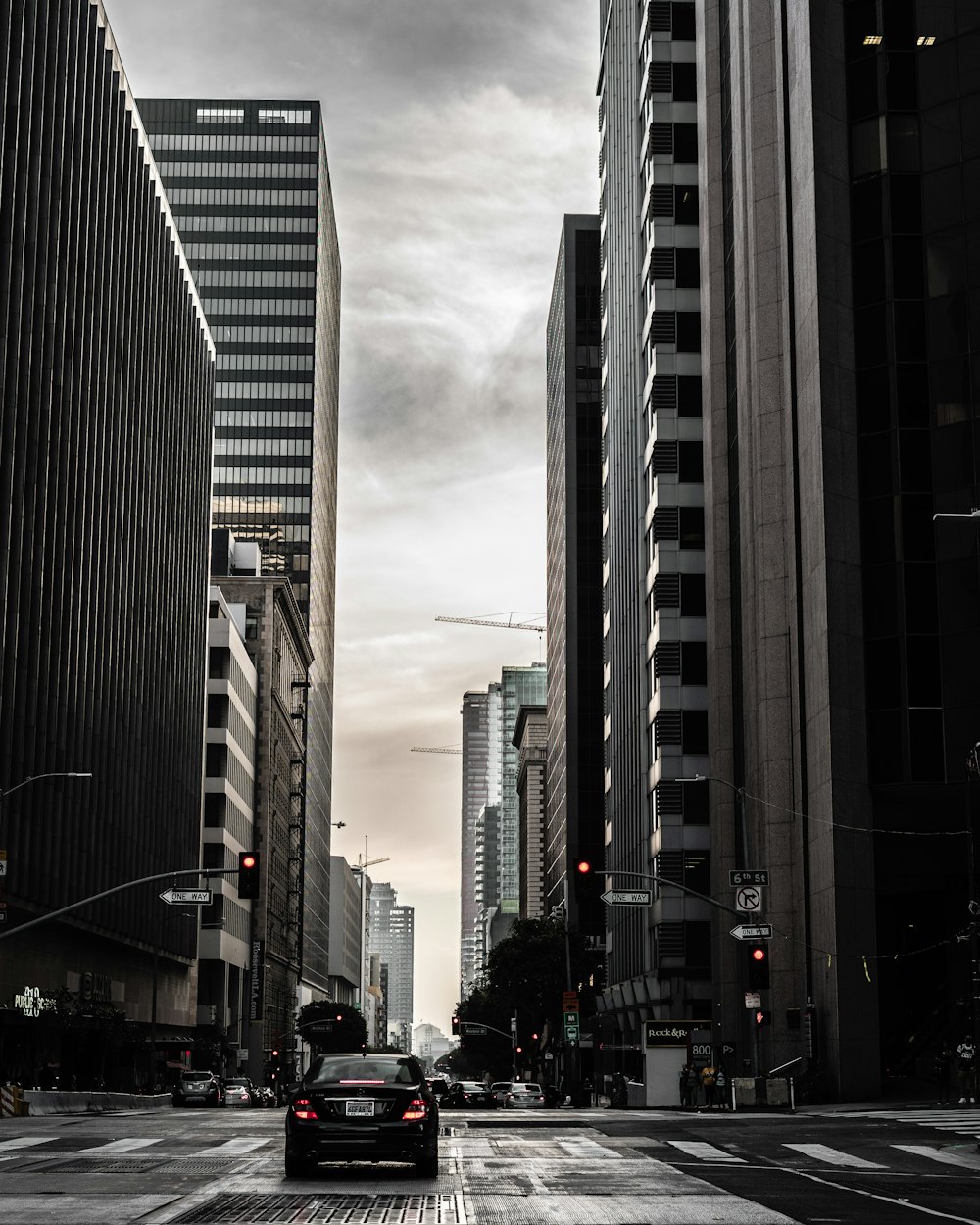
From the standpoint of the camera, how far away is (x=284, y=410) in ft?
612

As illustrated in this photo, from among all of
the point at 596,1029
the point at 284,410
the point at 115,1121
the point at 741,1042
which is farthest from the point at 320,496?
the point at 115,1121

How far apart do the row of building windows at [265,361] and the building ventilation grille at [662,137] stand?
10541 cm

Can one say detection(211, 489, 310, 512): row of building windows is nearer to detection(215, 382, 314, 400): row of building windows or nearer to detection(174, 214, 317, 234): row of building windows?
detection(215, 382, 314, 400): row of building windows

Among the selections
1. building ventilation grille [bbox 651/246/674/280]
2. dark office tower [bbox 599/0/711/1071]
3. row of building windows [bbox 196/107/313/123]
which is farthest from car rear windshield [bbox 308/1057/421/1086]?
row of building windows [bbox 196/107/313/123]

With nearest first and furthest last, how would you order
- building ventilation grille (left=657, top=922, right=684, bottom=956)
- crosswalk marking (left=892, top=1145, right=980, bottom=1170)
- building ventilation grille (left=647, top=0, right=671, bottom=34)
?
1. crosswalk marking (left=892, top=1145, right=980, bottom=1170)
2. building ventilation grille (left=657, top=922, right=684, bottom=956)
3. building ventilation grille (left=647, top=0, right=671, bottom=34)

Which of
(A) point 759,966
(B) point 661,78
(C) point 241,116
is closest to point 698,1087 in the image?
(A) point 759,966

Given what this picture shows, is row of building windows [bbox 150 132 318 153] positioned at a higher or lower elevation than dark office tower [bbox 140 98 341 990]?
higher

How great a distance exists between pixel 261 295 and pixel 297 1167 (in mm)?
175188

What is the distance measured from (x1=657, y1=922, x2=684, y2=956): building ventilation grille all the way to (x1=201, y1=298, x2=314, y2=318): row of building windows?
124626 mm

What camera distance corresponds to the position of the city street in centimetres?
1644

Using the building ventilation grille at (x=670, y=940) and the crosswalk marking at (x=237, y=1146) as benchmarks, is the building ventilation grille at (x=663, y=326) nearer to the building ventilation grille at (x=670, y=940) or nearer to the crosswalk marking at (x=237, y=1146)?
the building ventilation grille at (x=670, y=940)

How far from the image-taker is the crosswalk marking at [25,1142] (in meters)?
27.5

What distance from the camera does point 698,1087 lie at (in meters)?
61.7

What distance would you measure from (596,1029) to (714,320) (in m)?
64.3
